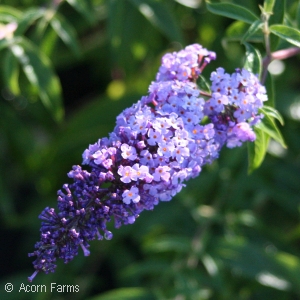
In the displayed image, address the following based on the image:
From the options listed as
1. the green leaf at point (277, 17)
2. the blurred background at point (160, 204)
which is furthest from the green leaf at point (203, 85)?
the blurred background at point (160, 204)

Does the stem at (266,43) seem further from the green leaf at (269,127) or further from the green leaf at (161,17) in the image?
the green leaf at (161,17)

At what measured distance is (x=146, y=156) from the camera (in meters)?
1.68

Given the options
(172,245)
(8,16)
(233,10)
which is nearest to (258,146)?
(233,10)

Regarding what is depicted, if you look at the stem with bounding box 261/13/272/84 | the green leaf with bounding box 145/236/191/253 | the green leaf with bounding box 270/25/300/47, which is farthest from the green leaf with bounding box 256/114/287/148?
the green leaf with bounding box 145/236/191/253

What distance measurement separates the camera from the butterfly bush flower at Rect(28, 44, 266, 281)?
162 cm

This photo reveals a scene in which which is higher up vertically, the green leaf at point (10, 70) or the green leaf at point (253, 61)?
the green leaf at point (253, 61)

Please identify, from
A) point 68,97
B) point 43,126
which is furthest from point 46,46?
point 68,97

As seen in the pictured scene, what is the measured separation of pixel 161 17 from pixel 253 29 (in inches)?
58.5

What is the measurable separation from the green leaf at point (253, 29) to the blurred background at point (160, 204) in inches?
19.8

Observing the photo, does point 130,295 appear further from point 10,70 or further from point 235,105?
point 235,105

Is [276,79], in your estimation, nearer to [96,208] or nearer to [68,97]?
[68,97]

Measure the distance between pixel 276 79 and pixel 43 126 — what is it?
2.24 metres

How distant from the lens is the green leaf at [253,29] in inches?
79.6

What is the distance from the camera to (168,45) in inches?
177
